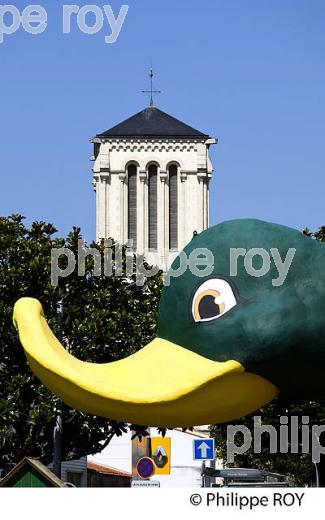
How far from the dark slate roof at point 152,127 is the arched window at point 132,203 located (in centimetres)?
315

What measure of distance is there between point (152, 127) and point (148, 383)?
316 ft

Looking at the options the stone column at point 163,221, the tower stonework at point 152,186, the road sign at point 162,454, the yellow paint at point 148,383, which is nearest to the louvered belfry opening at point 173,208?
the tower stonework at point 152,186

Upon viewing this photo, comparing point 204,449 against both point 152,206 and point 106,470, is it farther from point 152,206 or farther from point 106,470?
point 152,206

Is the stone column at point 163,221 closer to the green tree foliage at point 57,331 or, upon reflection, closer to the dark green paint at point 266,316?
the green tree foliage at point 57,331

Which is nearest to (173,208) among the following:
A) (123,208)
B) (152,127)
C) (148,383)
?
(123,208)

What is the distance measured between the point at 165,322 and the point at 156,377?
3.10 ft

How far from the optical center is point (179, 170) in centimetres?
10419

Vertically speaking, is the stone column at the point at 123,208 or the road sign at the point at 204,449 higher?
the stone column at the point at 123,208

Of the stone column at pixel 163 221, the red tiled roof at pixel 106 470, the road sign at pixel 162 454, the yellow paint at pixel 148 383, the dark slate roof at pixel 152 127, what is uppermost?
the dark slate roof at pixel 152 127

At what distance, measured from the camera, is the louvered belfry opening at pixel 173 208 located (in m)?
103

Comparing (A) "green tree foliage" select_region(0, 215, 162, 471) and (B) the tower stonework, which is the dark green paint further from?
(B) the tower stonework

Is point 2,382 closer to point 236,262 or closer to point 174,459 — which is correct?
point 236,262

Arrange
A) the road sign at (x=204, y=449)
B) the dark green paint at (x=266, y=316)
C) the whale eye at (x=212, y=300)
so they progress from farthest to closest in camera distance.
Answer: the road sign at (x=204, y=449) < the whale eye at (x=212, y=300) < the dark green paint at (x=266, y=316)
